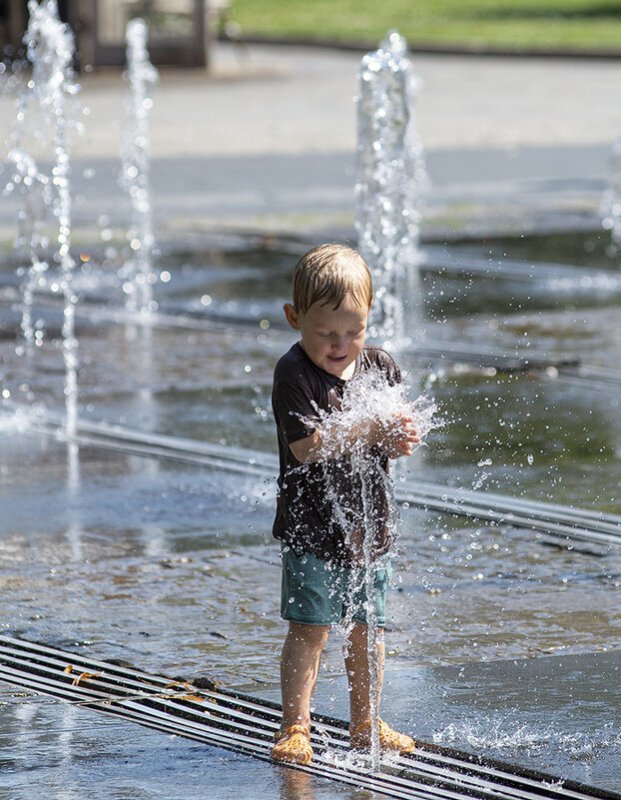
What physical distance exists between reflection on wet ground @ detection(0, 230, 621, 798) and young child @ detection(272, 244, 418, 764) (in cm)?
21

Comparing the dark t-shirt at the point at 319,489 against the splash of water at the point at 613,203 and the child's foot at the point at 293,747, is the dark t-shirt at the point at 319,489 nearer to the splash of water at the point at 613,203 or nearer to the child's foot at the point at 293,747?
the child's foot at the point at 293,747

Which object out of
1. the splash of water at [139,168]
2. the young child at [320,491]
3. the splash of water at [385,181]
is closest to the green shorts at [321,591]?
the young child at [320,491]

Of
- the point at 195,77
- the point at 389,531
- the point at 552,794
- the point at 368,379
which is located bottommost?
the point at 552,794

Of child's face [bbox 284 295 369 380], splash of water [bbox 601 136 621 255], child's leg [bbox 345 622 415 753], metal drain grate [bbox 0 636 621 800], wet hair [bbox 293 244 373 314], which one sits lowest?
metal drain grate [bbox 0 636 621 800]

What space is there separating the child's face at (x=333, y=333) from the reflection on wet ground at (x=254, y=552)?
85cm

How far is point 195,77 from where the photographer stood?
2505cm

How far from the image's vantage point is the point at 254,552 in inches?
217

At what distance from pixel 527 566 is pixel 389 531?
149 centimetres

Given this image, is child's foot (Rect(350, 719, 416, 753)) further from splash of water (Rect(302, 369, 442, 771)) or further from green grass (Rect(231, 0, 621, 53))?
green grass (Rect(231, 0, 621, 53))

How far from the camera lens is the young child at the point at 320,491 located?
3836mm

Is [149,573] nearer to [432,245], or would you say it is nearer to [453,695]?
[453,695]

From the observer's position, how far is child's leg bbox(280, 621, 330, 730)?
3.92 meters

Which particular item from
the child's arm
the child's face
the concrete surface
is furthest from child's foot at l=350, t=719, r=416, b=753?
the concrete surface

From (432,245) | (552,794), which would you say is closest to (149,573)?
(552,794)
